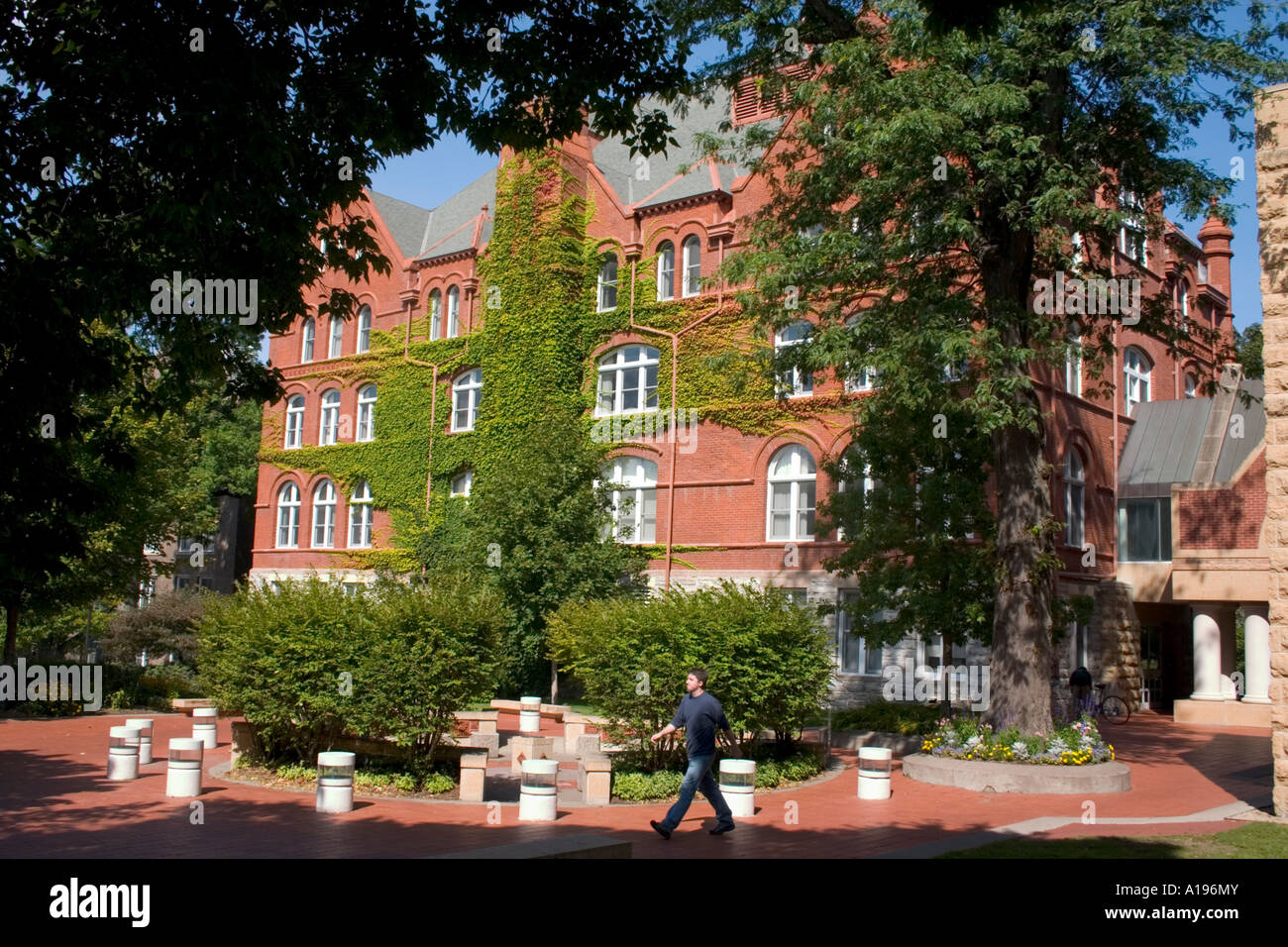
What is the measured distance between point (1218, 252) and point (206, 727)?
35.4 meters

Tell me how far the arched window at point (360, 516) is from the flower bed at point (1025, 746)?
26.4 m

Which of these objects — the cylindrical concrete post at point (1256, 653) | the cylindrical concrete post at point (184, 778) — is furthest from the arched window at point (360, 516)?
the cylindrical concrete post at point (1256, 653)

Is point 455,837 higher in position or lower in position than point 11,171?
lower

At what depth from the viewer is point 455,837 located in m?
11.2

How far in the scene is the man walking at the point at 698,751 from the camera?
11.4 metres

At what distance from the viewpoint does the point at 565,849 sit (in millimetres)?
8031

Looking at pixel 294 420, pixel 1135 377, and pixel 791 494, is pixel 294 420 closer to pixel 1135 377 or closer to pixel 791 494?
pixel 791 494

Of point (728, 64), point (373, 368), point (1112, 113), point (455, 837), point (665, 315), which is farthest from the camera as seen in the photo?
point (373, 368)

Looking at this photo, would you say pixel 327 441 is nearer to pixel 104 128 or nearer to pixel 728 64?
pixel 728 64

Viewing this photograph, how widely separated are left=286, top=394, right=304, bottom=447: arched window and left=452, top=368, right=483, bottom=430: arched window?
29.1ft

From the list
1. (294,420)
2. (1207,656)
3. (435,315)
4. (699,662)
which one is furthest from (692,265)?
(699,662)
